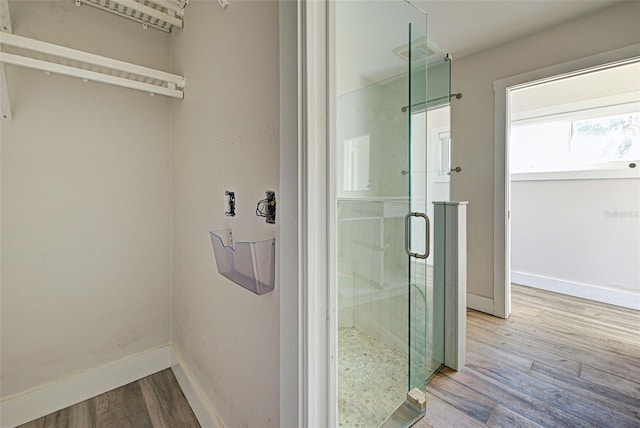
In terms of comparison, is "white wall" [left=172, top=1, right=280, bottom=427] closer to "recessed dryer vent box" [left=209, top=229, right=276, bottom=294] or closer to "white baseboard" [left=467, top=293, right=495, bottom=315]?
"recessed dryer vent box" [left=209, top=229, right=276, bottom=294]

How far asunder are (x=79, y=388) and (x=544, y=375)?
272 centimetres

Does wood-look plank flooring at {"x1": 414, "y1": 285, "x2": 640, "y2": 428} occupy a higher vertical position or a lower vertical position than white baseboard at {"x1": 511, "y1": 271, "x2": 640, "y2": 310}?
lower

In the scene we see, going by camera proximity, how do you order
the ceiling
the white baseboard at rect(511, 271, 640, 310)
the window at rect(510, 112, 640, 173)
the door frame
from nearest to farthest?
the ceiling
the door frame
the white baseboard at rect(511, 271, 640, 310)
the window at rect(510, 112, 640, 173)

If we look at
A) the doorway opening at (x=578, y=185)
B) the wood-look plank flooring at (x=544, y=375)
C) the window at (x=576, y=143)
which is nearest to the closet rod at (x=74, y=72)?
the wood-look plank flooring at (x=544, y=375)

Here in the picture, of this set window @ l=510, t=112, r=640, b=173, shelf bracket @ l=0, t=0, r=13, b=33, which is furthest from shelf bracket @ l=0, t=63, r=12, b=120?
window @ l=510, t=112, r=640, b=173

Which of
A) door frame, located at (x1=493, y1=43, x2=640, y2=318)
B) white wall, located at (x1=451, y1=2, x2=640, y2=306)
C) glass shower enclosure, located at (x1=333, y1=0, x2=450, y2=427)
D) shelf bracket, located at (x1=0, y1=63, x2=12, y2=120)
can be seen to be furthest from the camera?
door frame, located at (x1=493, y1=43, x2=640, y2=318)

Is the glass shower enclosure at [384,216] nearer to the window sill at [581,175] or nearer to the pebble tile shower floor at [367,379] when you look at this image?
the pebble tile shower floor at [367,379]

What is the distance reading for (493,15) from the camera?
6.63ft

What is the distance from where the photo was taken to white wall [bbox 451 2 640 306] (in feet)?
7.11

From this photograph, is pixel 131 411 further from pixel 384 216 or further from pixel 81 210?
pixel 384 216

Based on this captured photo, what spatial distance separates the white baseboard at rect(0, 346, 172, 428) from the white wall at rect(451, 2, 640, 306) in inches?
108

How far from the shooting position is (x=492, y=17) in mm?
2047

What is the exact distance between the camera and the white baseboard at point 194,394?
1.24 metres

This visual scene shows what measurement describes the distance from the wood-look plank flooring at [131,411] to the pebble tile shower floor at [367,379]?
733 mm
